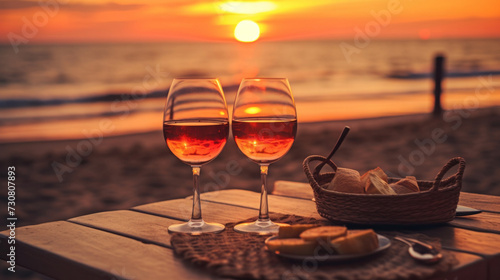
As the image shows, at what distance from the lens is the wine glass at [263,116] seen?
1.46 m

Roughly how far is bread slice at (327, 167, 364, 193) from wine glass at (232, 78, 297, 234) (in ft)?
0.63

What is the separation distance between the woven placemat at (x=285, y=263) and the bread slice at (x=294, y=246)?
0.7 inches

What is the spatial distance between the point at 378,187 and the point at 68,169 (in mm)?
6272

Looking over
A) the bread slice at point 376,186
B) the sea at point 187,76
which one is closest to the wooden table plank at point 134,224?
the bread slice at point 376,186

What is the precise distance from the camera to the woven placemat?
112cm

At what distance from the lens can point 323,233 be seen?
119 centimetres

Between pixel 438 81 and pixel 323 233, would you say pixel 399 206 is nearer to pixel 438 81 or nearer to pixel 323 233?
pixel 323 233

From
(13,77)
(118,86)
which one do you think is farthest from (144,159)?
(13,77)

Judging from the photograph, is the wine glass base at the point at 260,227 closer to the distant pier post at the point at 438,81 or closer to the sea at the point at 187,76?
the sea at the point at 187,76

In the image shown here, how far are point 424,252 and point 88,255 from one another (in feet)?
2.45

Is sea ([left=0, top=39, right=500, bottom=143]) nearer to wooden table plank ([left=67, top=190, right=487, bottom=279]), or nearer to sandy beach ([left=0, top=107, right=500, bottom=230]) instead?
sandy beach ([left=0, top=107, right=500, bottom=230])

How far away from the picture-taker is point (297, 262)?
119 centimetres

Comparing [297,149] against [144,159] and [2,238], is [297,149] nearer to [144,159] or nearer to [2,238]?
[144,159]

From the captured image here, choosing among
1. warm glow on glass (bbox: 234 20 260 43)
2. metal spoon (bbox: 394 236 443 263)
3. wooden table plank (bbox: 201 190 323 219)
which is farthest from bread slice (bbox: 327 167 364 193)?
warm glow on glass (bbox: 234 20 260 43)
